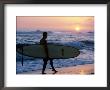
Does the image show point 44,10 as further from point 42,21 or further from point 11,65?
point 11,65

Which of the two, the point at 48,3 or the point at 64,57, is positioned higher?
the point at 48,3

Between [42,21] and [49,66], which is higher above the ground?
[42,21]

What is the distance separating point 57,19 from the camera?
2062 millimetres

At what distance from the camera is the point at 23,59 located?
6.77ft

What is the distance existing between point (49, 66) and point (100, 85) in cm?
17

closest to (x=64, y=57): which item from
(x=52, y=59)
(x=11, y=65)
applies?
(x=52, y=59)

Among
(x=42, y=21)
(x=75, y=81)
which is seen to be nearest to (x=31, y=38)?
(x=42, y=21)

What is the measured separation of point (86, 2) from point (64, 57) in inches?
7.1

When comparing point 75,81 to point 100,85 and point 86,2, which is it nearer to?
point 100,85

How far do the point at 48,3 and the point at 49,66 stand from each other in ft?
0.63

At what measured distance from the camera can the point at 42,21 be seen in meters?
2.06

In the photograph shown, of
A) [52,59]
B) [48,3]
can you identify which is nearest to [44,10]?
[48,3]

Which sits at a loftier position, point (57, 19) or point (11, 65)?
point (57, 19)

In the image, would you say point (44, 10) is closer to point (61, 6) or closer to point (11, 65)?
point (61, 6)
